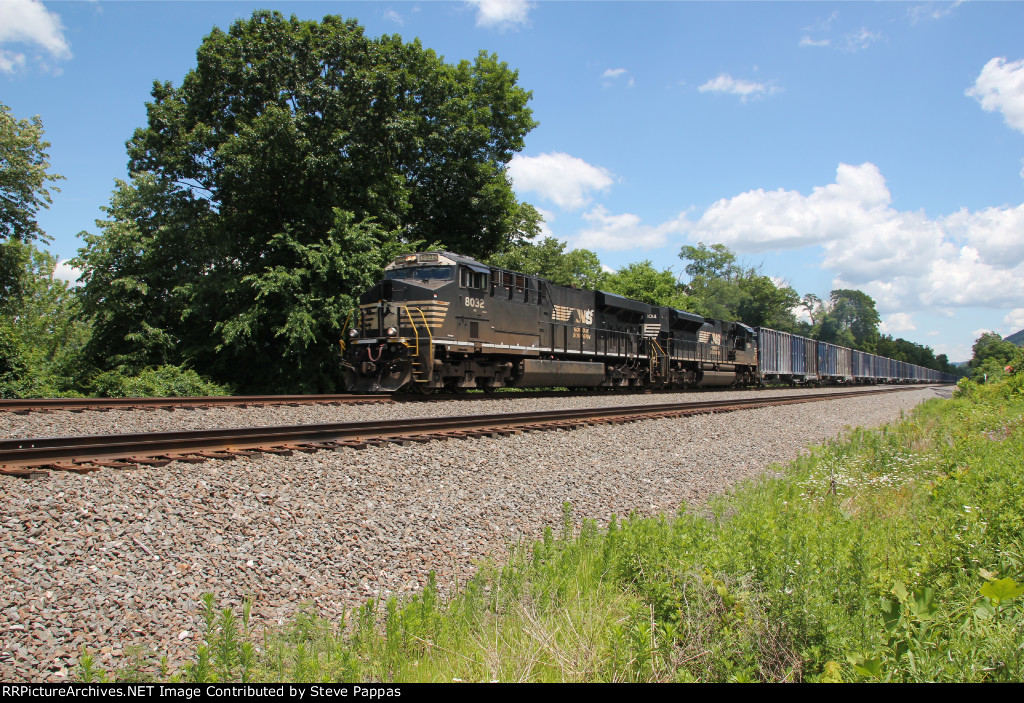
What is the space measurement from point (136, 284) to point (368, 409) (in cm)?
1186

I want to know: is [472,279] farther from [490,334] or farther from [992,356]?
[992,356]

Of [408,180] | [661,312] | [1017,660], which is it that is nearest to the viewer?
[1017,660]

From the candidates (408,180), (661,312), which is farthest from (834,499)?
(408,180)

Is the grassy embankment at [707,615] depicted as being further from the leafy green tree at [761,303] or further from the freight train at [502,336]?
the leafy green tree at [761,303]

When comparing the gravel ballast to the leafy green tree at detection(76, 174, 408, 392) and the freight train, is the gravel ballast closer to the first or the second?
the freight train

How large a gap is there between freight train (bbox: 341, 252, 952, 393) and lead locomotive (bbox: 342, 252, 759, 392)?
29mm

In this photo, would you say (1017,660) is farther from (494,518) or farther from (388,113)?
(388,113)

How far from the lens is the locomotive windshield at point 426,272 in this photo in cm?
1514

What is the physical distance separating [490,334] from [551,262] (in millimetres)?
20316

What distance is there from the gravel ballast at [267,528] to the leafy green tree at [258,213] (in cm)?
1335

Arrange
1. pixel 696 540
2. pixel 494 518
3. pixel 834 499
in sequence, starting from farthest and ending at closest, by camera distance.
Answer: pixel 834 499 < pixel 494 518 < pixel 696 540

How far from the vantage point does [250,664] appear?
281 cm

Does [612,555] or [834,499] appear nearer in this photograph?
[612,555]

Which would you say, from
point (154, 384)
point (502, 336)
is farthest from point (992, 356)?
point (154, 384)
